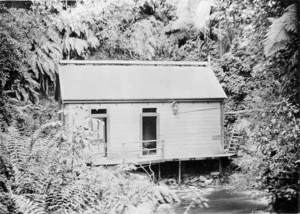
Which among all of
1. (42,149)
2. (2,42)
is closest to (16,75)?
(2,42)

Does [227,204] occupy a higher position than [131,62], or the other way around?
[131,62]

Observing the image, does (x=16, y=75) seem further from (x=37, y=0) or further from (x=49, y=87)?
(x=49, y=87)

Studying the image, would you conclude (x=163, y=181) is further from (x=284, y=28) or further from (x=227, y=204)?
(x=284, y=28)

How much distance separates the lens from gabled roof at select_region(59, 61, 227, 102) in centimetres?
1030

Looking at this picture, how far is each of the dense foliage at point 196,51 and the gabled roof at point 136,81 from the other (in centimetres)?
37

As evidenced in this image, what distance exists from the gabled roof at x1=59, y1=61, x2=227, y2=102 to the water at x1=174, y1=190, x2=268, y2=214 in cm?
306

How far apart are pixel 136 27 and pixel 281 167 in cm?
655

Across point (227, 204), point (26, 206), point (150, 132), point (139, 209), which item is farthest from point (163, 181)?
point (26, 206)

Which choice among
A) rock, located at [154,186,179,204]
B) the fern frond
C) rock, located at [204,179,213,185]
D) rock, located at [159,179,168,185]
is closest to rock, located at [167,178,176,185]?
rock, located at [159,179,168,185]

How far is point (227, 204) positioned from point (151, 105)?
3644mm

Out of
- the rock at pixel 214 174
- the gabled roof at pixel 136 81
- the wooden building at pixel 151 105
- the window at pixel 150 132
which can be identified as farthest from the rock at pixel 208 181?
the gabled roof at pixel 136 81

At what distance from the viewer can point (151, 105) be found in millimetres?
11078

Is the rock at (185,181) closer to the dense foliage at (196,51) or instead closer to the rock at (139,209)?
the dense foliage at (196,51)

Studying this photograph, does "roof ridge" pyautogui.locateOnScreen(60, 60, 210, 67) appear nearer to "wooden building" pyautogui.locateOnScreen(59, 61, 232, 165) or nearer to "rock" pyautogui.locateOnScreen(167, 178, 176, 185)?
"wooden building" pyautogui.locateOnScreen(59, 61, 232, 165)
